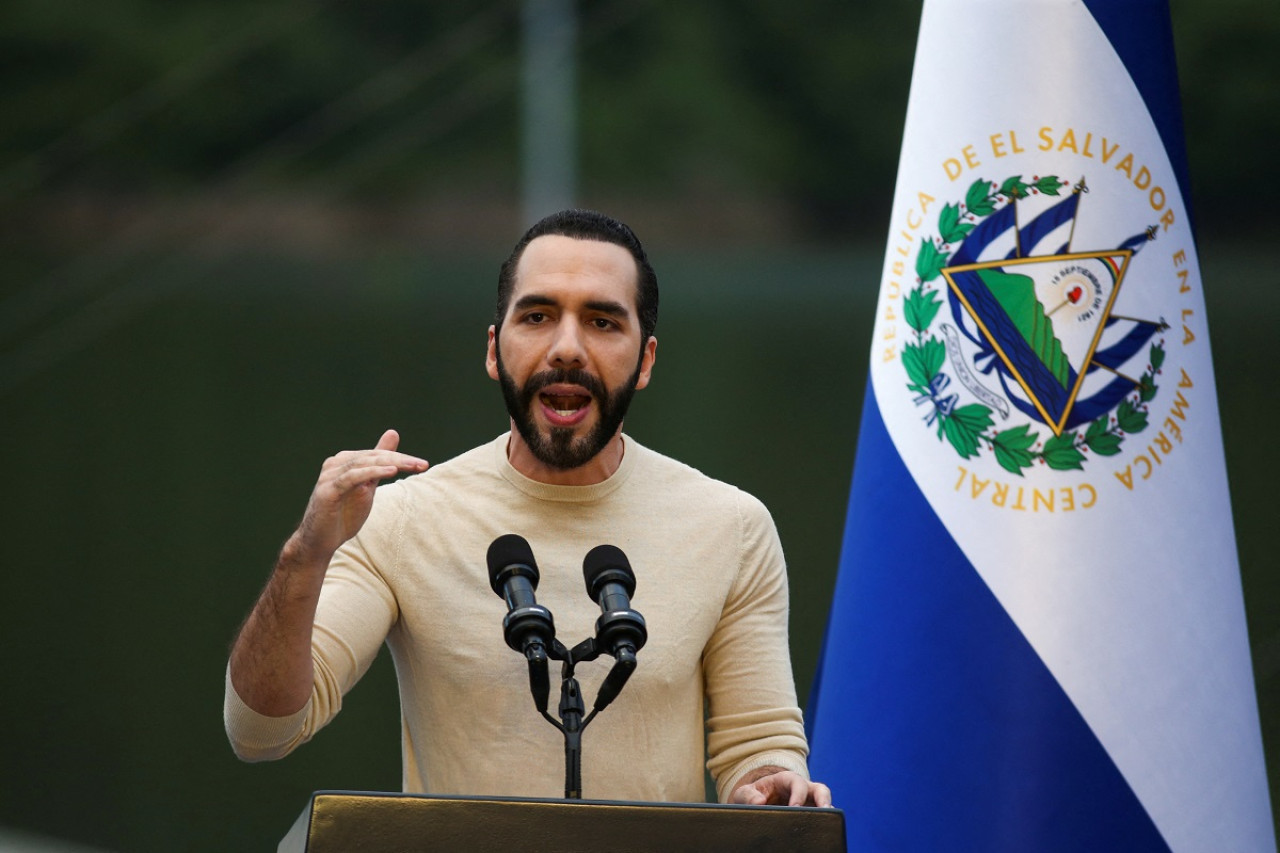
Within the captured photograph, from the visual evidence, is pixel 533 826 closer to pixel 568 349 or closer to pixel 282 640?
pixel 282 640

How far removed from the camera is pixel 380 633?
77.0 inches

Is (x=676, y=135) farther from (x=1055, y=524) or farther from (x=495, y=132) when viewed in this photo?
(x=1055, y=524)

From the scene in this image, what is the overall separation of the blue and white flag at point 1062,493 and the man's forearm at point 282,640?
106 centimetres

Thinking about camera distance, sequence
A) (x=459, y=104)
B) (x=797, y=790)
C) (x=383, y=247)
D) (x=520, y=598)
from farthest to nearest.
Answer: (x=383, y=247)
(x=459, y=104)
(x=797, y=790)
(x=520, y=598)

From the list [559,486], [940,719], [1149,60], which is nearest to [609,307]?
[559,486]

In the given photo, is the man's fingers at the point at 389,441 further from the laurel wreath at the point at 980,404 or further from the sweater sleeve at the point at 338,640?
the laurel wreath at the point at 980,404

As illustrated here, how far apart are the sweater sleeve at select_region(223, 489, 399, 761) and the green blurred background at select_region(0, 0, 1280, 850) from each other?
5.96 metres

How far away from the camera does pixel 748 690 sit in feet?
6.72

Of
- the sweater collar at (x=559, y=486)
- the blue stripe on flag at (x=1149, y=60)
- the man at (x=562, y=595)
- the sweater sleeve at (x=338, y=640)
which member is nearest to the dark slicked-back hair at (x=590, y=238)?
the man at (x=562, y=595)

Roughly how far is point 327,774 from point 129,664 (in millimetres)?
1605

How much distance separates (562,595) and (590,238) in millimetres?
376

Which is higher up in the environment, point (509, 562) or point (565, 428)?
point (565, 428)

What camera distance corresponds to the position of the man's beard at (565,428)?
1.93 metres

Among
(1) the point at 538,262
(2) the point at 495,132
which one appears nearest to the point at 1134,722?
(1) the point at 538,262
